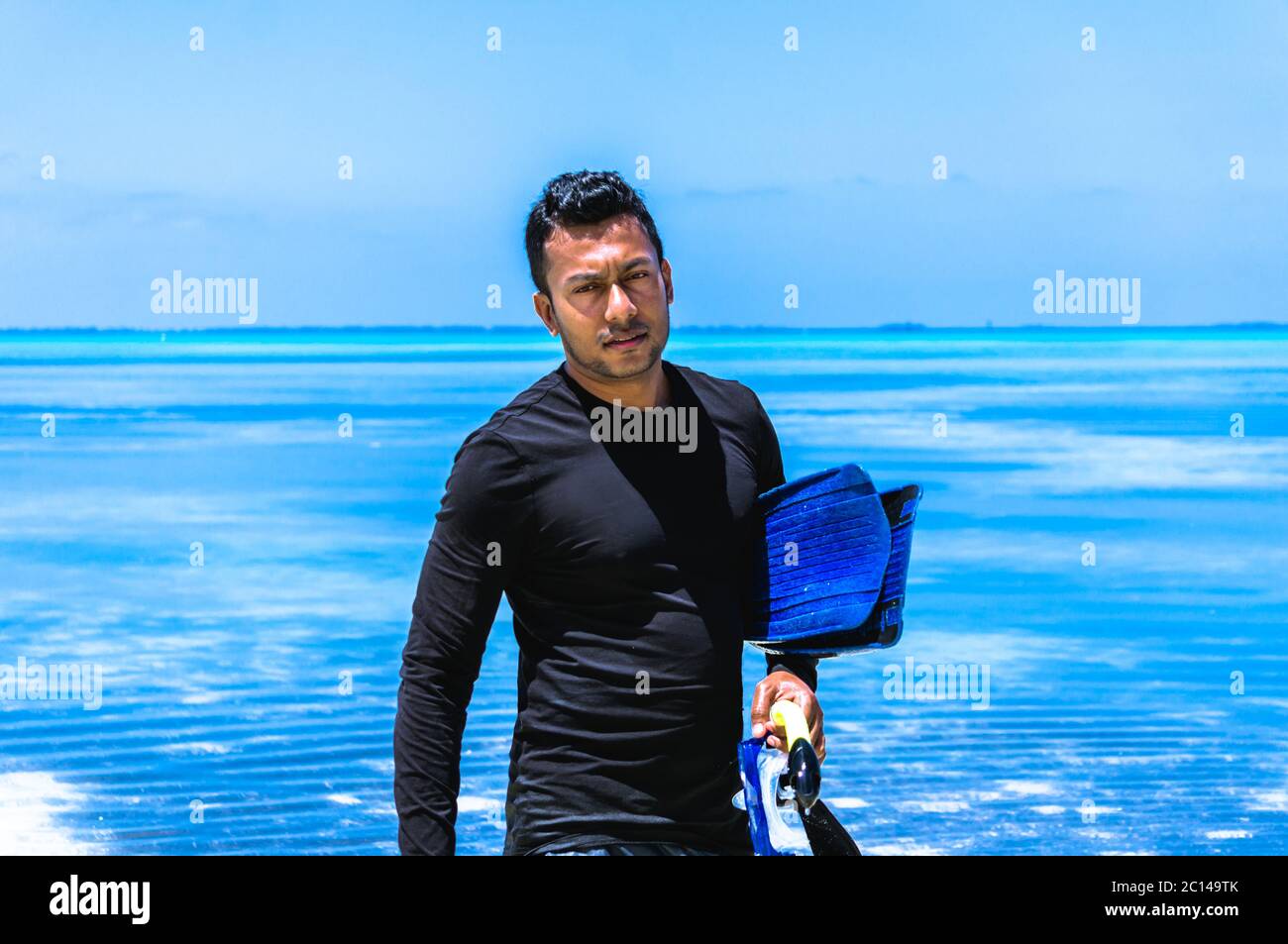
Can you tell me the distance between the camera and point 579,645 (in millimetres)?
2418

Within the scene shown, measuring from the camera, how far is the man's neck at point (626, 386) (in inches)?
99.0

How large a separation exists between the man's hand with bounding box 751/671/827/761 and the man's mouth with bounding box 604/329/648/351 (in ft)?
1.64

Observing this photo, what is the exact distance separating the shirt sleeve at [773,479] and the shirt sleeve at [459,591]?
0.39m

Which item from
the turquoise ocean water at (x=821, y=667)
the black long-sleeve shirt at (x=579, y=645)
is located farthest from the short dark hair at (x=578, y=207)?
the turquoise ocean water at (x=821, y=667)

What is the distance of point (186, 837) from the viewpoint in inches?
217

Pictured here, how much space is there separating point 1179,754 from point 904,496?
4404mm

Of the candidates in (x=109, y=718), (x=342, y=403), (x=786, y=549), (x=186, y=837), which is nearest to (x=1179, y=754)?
(x=186, y=837)

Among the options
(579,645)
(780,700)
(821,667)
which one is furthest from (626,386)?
(821,667)

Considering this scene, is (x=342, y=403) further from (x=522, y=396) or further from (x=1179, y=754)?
(x=522, y=396)

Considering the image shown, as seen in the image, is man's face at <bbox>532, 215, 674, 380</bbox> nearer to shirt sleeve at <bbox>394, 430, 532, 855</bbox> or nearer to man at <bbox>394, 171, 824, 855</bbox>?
man at <bbox>394, 171, 824, 855</bbox>

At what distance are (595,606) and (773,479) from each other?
0.39m

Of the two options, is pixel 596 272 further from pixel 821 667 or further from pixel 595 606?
pixel 821 667

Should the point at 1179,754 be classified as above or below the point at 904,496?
below
